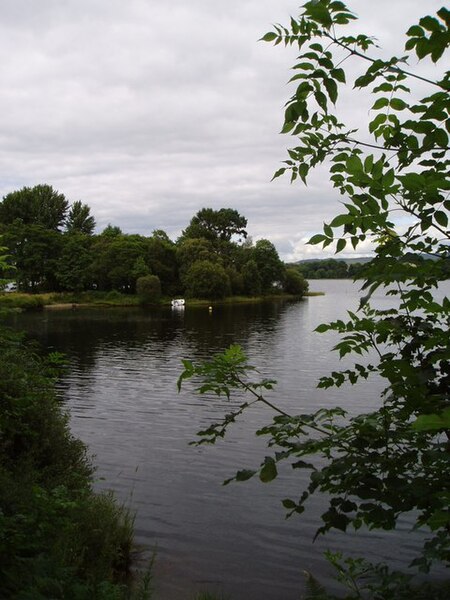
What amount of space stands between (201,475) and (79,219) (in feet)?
371

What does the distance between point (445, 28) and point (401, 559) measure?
970 centimetres

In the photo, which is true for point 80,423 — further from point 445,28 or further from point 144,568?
point 445,28

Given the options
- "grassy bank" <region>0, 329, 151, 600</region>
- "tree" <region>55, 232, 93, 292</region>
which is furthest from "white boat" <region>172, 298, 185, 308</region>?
"grassy bank" <region>0, 329, 151, 600</region>

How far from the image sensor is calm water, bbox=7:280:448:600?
9148mm

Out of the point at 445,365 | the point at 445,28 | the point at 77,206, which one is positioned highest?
the point at 77,206

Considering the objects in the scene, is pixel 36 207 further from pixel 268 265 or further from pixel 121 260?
pixel 268 265

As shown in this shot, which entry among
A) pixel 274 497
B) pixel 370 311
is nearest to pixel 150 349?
pixel 274 497

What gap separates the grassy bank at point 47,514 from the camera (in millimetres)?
3957

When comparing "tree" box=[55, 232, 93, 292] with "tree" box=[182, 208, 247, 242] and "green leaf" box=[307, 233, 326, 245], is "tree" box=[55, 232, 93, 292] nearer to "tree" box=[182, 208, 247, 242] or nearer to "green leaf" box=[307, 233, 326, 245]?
"tree" box=[182, 208, 247, 242]

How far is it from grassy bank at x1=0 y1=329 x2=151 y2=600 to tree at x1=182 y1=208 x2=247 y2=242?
106714mm

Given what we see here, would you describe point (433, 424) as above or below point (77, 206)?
below

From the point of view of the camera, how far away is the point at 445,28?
2150 mm

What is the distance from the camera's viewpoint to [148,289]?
281 ft

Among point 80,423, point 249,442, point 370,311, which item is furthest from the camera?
point 80,423
